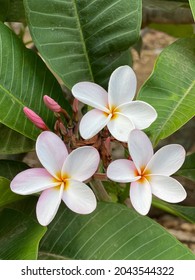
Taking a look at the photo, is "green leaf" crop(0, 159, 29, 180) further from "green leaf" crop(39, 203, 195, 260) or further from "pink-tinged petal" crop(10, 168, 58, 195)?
"pink-tinged petal" crop(10, 168, 58, 195)

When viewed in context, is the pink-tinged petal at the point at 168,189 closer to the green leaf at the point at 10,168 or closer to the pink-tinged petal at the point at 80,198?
the pink-tinged petal at the point at 80,198

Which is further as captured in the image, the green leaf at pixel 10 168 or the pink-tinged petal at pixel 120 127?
the green leaf at pixel 10 168

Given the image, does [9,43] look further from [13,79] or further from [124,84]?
[124,84]

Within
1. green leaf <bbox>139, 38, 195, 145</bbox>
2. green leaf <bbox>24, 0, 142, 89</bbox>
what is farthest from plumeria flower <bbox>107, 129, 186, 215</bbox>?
→ green leaf <bbox>24, 0, 142, 89</bbox>

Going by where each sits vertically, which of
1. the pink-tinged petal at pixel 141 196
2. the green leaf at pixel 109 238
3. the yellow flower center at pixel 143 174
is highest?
the yellow flower center at pixel 143 174

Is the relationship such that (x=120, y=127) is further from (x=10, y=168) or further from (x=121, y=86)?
(x=10, y=168)

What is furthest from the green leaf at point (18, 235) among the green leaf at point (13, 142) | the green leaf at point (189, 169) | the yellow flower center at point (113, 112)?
the green leaf at point (189, 169)
